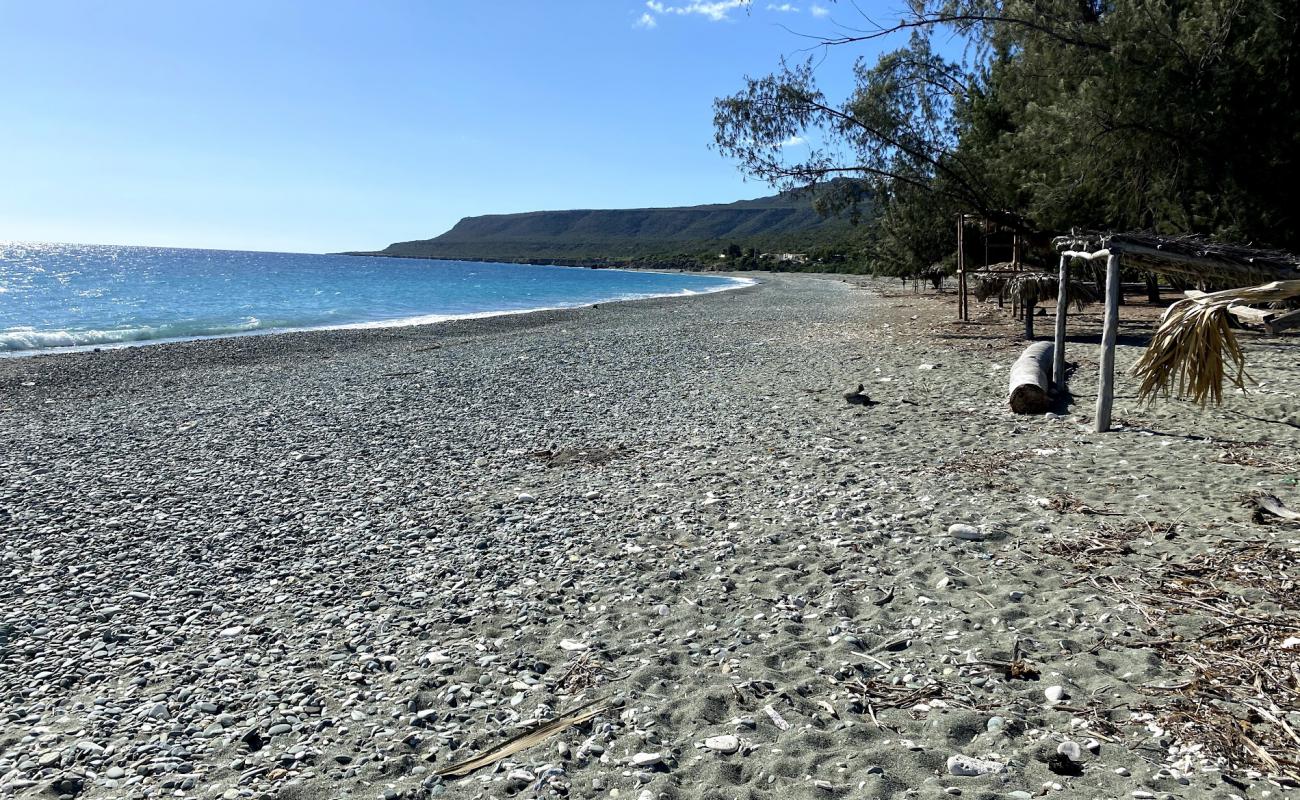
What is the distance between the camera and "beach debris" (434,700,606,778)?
359cm

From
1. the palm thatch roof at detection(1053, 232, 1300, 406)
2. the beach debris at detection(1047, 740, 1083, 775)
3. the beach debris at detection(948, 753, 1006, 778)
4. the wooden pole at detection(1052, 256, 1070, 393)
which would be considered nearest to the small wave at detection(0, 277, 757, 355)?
the wooden pole at detection(1052, 256, 1070, 393)

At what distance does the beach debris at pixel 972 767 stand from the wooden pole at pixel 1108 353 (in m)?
6.88

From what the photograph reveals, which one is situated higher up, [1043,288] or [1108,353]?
[1043,288]

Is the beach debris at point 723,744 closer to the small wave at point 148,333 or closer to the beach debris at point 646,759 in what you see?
the beach debris at point 646,759

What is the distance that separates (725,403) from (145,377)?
13606 mm

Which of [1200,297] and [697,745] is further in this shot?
[1200,297]

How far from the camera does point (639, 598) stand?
17.6 ft

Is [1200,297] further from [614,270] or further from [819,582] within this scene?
[614,270]

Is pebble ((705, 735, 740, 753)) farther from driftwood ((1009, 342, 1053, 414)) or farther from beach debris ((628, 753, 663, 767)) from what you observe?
driftwood ((1009, 342, 1053, 414))

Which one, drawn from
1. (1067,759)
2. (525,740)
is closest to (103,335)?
(525,740)

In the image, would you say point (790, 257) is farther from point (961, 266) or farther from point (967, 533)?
point (967, 533)

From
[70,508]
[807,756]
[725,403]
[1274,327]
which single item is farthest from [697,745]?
[725,403]

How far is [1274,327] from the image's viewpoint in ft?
12.1

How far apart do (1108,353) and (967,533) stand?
4351 millimetres
